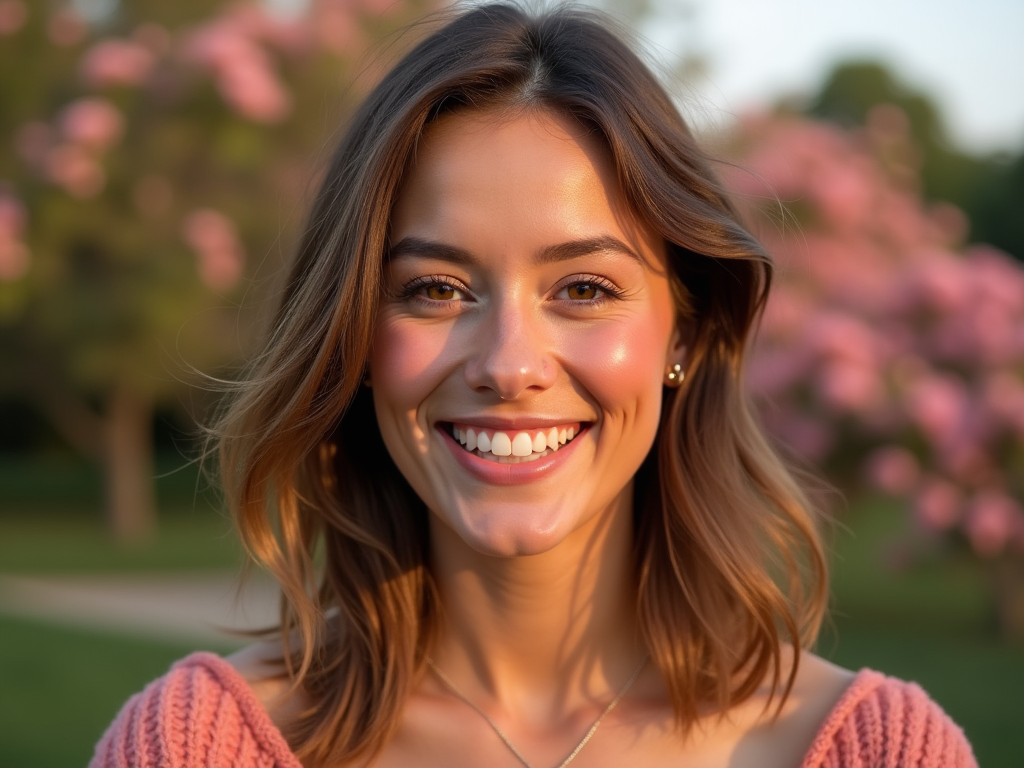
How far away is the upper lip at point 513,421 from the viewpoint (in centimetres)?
218

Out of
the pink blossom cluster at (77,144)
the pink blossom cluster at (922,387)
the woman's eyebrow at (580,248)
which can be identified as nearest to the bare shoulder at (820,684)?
the woman's eyebrow at (580,248)

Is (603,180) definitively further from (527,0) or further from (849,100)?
(849,100)

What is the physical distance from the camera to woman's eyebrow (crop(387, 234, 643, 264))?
2.16 m

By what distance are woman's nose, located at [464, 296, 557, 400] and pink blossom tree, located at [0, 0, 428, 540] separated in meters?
8.81

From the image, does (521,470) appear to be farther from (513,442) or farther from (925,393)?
(925,393)

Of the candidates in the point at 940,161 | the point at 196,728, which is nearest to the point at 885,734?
the point at 196,728

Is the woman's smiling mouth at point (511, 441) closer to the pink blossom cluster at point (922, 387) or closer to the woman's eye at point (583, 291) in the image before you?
the woman's eye at point (583, 291)

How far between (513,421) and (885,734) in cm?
90

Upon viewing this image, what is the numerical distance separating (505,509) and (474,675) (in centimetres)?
47

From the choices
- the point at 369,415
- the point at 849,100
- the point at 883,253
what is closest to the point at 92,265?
the point at 883,253

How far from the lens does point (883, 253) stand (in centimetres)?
1177

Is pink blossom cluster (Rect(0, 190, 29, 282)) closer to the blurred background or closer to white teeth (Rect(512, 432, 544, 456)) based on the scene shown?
the blurred background

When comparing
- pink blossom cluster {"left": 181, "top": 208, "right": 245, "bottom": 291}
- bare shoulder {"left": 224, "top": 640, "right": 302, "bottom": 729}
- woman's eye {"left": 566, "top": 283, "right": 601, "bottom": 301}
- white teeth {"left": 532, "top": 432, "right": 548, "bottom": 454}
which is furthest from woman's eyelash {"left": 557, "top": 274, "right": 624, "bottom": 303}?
pink blossom cluster {"left": 181, "top": 208, "right": 245, "bottom": 291}

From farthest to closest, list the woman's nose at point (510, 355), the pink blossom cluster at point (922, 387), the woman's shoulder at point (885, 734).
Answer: the pink blossom cluster at point (922, 387)
the woman's shoulder at point (885, 734)
the woman's nose at point (510, 355)
